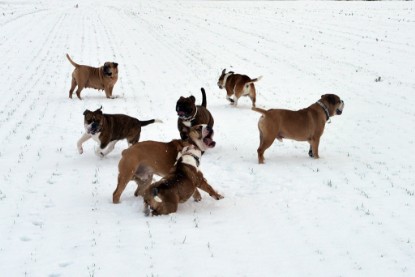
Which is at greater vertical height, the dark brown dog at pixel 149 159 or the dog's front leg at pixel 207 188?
the dark brown dog at pixel 149 159

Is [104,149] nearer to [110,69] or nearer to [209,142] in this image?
[209,142]

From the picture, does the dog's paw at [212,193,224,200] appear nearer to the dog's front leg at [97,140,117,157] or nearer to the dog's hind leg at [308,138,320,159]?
the dog's front leg at [97,140,117,157]

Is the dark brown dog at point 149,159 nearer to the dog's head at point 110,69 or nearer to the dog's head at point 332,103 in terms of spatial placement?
the dog's head at point 332,103

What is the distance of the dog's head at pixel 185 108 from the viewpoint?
9.03m

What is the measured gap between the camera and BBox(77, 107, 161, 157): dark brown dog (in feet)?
27.9

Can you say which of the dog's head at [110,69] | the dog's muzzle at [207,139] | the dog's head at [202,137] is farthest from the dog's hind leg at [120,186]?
the dog's head at [110,69]

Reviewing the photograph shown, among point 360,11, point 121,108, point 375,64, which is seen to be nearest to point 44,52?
point 121,108

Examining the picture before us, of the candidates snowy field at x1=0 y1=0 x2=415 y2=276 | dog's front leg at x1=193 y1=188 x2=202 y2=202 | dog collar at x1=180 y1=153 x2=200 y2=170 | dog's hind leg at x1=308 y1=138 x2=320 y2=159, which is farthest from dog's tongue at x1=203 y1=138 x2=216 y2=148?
dog's hind leg at x1=308 y1=138 x2=320 y2=159

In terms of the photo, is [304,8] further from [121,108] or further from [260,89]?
[121,108]

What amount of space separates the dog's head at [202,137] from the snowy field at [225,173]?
88cm

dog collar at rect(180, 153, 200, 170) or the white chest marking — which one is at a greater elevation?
dog collar at rect(180, 153, 200, 170)

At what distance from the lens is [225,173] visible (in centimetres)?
840

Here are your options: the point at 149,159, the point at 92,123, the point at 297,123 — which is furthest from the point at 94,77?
the point at 149,159

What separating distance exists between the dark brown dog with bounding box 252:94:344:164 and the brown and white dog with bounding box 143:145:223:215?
2393mm
